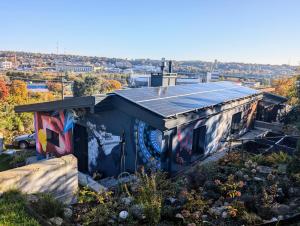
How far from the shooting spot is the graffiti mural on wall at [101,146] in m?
10.3

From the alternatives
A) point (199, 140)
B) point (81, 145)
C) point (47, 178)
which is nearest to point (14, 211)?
point (47, 178)

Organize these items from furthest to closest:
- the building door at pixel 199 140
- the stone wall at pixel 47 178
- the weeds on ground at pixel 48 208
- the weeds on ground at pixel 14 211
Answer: the building door at pixel 199 140
the stone wall at pixel 47 178
the weeds on ground at pixel 48 208
the weeds on ground at pixel 14 211

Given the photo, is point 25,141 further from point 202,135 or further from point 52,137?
point 202,135

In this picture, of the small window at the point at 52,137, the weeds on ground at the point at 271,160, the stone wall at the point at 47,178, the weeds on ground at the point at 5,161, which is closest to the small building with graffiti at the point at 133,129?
the small window at the point at 52,137

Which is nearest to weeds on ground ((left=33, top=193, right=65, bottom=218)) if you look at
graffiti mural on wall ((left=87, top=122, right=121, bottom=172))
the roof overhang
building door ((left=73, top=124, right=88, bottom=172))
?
the roof overhang

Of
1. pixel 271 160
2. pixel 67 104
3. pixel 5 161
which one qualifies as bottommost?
pixel 5 161

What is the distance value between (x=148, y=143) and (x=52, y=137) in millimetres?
6488

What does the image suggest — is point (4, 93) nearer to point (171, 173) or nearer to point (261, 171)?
point (171, 173)

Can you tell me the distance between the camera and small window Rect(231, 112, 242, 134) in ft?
48.6

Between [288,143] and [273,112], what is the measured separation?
8377 mm

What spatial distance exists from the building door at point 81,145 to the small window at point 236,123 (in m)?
8.52

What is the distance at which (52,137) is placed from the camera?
1327 cm

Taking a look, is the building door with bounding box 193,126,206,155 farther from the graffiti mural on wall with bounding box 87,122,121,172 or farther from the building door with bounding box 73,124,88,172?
the building door with bounding box 73,124,88,172

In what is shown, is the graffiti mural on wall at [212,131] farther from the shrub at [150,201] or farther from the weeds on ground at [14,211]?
the weeds on ground at [14,211]
